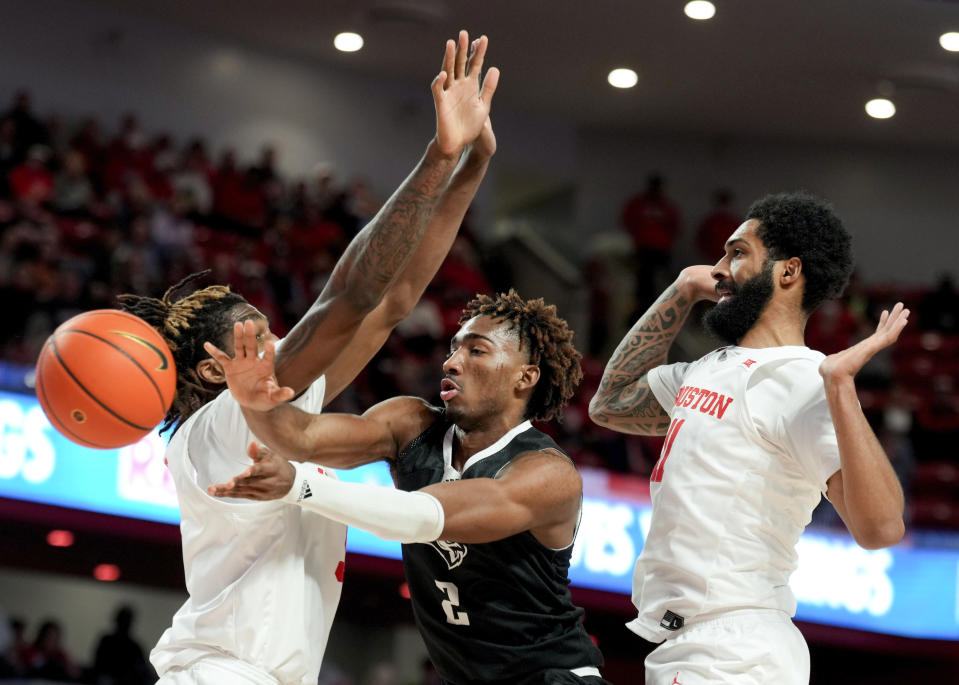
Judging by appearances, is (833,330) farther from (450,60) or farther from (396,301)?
(450,60)

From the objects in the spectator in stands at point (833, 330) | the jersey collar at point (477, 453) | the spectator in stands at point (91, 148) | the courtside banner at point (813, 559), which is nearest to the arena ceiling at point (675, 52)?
the spectator in stands at point (91, 148)

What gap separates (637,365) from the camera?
4.20m

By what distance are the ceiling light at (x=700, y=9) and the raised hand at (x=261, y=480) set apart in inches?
406

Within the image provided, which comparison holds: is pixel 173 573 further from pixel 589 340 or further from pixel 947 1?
pixel 947 1

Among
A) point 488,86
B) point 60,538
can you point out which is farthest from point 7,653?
point 488,86

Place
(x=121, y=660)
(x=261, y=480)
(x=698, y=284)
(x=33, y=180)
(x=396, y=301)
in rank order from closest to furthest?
(x=261, y=480) < (x=396, y=301) < (x=698, y=284) < (x=121, y=660) < (x=33, y=180)

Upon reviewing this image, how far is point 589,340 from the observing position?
15.3 meters

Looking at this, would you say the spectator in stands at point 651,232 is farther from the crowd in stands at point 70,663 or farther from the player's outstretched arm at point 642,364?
the player's outstretched arm at point 642,364

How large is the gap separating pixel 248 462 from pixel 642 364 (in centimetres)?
138

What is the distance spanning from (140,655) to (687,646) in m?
8.27

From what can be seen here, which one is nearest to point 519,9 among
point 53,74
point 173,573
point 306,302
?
point 306,302

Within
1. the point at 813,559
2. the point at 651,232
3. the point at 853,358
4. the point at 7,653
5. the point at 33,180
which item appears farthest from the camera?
the point at 651,232

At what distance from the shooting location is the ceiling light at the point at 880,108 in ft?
48.9

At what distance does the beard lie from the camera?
3701 millimetres
